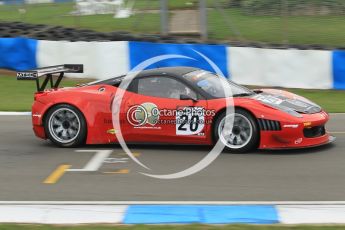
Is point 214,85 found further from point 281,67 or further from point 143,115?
point 281,67

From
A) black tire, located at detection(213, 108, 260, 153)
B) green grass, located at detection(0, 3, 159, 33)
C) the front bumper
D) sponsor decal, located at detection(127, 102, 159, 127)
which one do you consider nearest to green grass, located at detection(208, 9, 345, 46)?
green grass, located at detection(0, 3, 159, 33)

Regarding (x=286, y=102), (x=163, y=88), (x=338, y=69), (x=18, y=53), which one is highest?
(x=18, y=53)

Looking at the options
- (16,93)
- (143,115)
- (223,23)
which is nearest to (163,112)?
(143,115)

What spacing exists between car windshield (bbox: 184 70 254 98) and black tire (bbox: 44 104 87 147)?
5.87 feet

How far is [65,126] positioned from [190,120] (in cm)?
204

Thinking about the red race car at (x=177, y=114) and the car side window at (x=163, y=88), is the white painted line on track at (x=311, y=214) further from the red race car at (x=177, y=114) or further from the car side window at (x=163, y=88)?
the car side window at (x=163, y=88)

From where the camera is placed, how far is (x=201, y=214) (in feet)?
20.2

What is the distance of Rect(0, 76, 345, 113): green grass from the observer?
1393cm

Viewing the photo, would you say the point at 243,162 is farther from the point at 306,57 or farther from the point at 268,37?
the point at 268,37

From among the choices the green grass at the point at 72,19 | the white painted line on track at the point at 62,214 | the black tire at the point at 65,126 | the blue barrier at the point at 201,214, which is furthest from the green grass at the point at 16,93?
the blue barrier at the point at 201,214

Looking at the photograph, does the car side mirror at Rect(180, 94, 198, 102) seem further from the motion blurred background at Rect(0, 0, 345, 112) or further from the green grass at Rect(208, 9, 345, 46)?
the green grass at Rect(208, 9, 345, 46)

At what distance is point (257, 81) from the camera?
52.2ft

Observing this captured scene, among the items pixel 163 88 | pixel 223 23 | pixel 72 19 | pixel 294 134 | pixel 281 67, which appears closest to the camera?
pixel 294 134

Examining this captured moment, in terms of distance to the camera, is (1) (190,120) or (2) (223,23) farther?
(2) (223,23)
